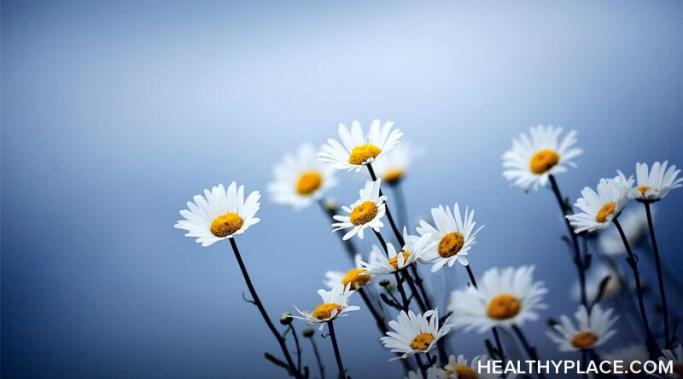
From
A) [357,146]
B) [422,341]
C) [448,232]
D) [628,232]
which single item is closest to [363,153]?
[357,146]

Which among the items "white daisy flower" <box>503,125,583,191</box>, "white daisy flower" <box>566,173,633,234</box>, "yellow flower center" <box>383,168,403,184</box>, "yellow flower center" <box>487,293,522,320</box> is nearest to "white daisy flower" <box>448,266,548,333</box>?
"yellow flower center" <box>487,293,522,320</box>

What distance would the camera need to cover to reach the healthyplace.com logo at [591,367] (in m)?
0.65

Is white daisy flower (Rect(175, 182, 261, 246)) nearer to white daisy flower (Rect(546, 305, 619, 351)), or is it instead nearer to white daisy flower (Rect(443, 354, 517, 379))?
white daisy flower (Rect(443, 354, 517, 379))

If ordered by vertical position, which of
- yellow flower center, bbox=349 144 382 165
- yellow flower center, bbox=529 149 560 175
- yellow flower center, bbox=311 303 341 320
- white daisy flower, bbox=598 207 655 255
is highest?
yellow flower center, bbox=349 144 382 165

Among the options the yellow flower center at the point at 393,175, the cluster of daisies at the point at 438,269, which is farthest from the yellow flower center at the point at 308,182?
the cluster of daisies at the point at 438,269

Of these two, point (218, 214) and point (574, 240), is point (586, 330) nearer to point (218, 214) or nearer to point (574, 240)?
point (574, 240)

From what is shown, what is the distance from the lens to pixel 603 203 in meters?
0.70

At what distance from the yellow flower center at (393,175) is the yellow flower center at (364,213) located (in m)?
0.50

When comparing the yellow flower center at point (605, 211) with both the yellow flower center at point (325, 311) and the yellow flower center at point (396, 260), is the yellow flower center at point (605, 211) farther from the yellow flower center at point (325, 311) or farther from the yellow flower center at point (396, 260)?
the yellow flower center at point (325, 311)

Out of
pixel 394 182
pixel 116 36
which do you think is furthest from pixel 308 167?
pixel 116 36

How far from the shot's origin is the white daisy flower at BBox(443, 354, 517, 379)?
66cm

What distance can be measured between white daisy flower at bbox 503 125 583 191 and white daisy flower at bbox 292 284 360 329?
401 millimetres

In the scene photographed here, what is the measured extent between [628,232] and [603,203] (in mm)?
394

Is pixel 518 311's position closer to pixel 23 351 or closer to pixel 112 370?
pixel 112 370
